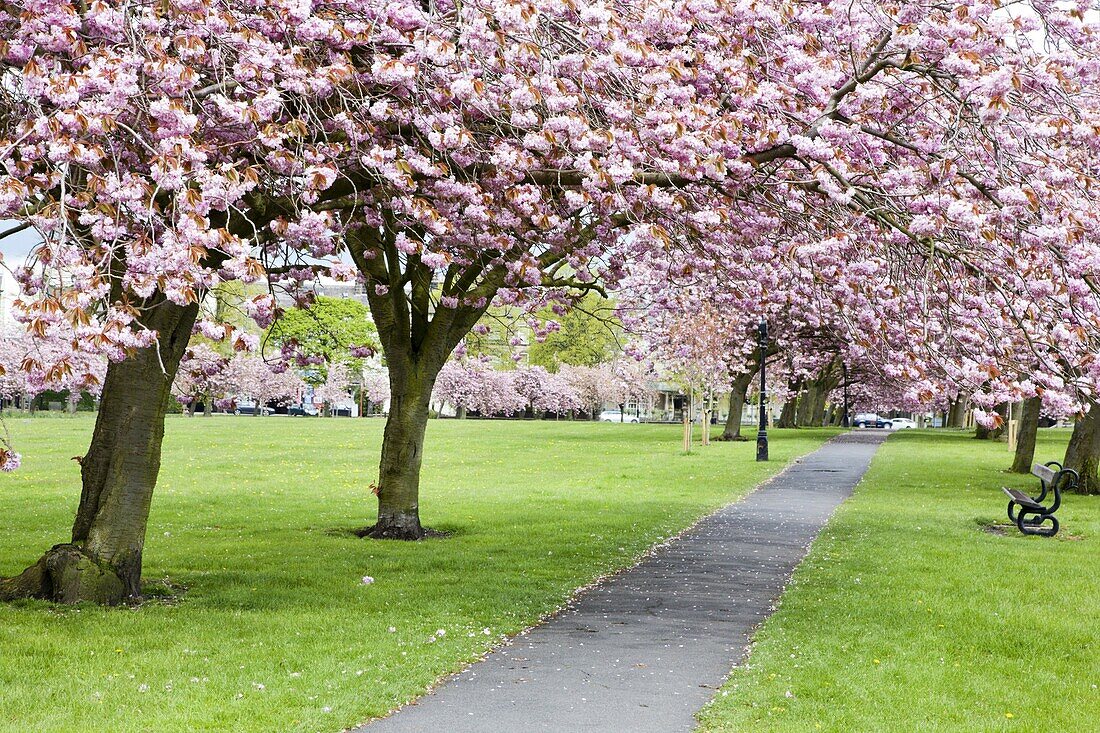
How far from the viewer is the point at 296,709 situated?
6.77 m

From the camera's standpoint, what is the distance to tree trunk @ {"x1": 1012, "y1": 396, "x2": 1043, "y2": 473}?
27.7 m

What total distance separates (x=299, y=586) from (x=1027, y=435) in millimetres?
22937

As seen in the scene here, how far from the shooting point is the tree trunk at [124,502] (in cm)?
988

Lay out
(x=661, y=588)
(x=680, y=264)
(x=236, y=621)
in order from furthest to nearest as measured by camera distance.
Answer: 1. (x=680, y=264)
2. (x=661, y=588)
3. (x=236, y=621)

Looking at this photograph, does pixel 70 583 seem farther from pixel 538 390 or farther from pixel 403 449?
pixel 538 390

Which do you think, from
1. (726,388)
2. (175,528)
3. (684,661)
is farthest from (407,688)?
(726,388)

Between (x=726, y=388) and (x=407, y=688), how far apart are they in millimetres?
47577

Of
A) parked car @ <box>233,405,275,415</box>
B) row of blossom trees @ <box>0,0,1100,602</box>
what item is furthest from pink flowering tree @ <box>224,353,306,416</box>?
row of blossom trees @ <box>0,0,1100,602</box>

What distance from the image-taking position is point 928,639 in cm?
905

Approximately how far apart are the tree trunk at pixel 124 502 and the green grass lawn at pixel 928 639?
5.75m

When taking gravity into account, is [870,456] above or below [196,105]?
below

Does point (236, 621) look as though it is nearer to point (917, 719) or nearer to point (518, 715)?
point (518, 715)

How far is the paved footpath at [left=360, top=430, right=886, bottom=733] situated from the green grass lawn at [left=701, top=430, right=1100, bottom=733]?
12.0 inches

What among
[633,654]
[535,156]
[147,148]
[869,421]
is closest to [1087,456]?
[633,654]
